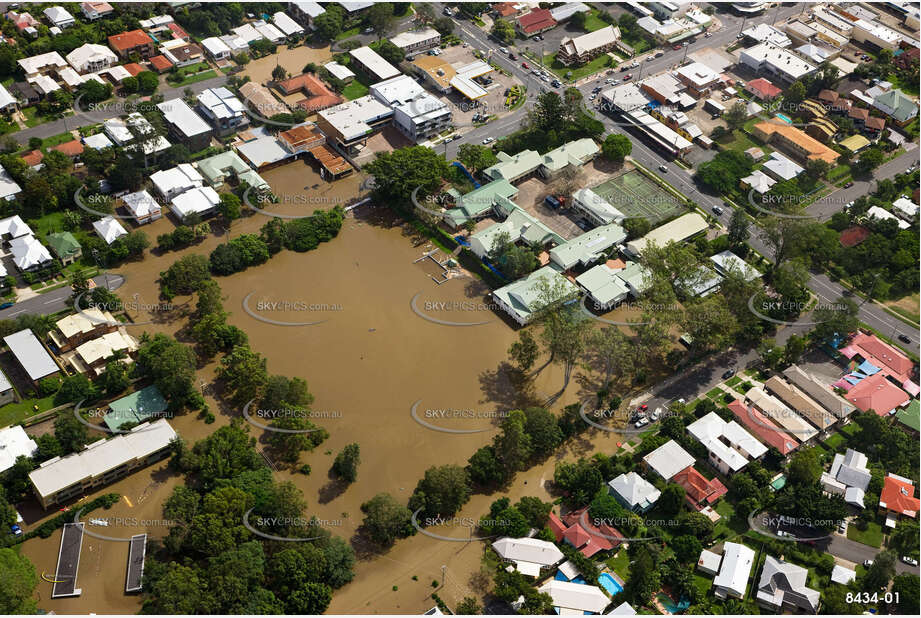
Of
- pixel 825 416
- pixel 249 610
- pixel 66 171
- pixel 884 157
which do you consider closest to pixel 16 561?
pixel 249 610

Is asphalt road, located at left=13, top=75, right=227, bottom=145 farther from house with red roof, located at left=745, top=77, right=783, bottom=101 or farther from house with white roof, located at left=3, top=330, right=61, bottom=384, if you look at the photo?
house with red roof, located at left=745, top=77, right=783, bottom=101

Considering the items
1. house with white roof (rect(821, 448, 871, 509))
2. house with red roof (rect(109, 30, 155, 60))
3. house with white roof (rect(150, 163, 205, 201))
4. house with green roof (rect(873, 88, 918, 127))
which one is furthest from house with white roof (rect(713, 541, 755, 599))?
house with red roof (rect(109, 30, 155, 60))

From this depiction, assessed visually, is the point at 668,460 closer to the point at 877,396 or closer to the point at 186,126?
the point at 877,396

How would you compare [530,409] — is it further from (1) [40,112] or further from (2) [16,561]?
(1) [40,112]

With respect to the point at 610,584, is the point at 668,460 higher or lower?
higher

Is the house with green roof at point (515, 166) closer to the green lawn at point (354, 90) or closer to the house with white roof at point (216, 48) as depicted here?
the green lawn at point (354, 90)

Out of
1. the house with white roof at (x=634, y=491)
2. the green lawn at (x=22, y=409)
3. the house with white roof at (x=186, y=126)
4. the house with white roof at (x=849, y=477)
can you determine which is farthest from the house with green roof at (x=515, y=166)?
the green lawn at (x=22, y=409)

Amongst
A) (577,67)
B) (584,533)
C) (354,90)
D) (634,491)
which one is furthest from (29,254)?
(577,67)
